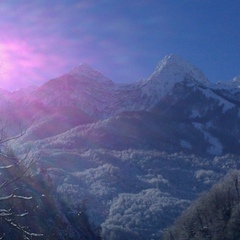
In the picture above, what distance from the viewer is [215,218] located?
145 feet

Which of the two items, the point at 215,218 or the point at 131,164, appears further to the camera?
the point at 131,164

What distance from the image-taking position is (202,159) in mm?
159625

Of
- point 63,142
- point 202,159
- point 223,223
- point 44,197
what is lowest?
point 223,223

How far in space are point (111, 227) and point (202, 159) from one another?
85731 mm

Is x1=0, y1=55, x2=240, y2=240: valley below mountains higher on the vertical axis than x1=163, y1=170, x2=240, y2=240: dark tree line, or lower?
higher

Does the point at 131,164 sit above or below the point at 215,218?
above

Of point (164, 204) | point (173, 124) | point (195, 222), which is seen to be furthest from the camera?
point (173, 124)

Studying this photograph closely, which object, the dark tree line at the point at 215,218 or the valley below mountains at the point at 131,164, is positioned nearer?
the dark tree line at the point at 215,218

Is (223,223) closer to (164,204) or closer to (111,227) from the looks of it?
(111,227)

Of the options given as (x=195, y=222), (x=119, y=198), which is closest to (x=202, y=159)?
(x=119, y=198)

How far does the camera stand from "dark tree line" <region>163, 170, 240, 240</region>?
133ft

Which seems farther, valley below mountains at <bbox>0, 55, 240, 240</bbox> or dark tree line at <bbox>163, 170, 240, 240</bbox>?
valley below mountains at <bbox>0, 55, 240, 240</bbox>

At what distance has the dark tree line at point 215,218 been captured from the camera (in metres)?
40.6

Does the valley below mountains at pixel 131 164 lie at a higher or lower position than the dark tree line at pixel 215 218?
higher
